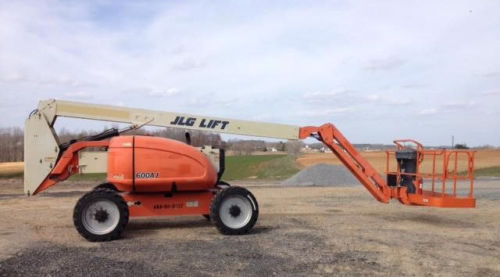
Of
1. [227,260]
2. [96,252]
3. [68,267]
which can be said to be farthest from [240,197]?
[68,267]

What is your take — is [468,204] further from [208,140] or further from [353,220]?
[208,140]

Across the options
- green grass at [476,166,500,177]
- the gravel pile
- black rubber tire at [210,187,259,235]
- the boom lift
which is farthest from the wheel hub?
green grass at [476,166,500,177]

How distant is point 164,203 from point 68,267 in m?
3.32

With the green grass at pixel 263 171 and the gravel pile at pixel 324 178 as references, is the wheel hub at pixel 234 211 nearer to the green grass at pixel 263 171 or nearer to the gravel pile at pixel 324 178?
the gravel pile at pixel 324 178

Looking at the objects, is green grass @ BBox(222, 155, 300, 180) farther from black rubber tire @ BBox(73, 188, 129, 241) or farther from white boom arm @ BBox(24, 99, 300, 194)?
black rubber tire @ BBox(73, 188, 129, 241)

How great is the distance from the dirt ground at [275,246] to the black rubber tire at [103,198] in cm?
22

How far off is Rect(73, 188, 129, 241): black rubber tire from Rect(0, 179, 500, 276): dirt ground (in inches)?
8.6

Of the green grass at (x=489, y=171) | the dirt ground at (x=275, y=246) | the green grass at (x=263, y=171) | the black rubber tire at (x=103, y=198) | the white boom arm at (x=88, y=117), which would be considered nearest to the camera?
the dirt ground at (x=275, y=246)

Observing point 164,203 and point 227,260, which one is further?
point 164,203

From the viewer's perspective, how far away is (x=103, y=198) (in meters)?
10.1

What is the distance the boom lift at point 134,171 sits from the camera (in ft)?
33.2

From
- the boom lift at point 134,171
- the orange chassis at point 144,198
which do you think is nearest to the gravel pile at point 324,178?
the boom lift at point 134,171

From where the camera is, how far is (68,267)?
25.5 ft

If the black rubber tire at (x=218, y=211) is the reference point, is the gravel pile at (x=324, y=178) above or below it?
below
